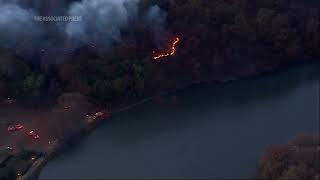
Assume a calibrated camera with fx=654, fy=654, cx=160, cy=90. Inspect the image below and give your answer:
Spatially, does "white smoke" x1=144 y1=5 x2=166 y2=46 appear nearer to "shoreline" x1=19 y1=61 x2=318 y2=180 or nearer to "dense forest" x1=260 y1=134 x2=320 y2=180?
"shoreline" x1=19 y1=61 x2=318 y2=180

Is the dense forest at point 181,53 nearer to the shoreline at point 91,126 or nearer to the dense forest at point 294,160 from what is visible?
the shoreline at point 91,126

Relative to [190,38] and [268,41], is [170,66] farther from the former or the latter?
[268,41]

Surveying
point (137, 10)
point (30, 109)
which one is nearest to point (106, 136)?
point (30, 109)

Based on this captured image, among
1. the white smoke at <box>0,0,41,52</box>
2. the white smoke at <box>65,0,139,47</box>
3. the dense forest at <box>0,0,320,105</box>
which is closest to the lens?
the dense forest at <box>0,0,320,105</box>

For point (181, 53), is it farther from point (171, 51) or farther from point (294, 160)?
point (294, 160)

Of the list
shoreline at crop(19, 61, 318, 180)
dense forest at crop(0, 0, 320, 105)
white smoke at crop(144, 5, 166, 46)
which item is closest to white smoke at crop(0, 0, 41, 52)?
dense forest at crop(0, 0, 320, 105)

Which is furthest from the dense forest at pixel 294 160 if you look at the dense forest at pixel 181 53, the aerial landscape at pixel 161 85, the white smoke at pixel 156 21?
the white smoke at pixel 156 21
